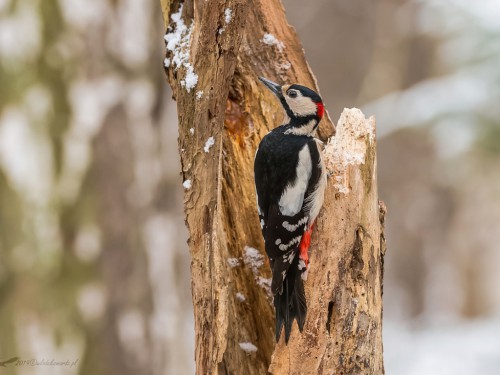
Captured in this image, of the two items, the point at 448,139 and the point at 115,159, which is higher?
the point at 448,139

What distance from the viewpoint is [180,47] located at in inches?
113

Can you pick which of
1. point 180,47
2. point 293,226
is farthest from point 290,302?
point 180,47

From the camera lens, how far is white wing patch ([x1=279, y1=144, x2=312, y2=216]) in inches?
117

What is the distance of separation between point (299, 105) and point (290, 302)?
0.85 m

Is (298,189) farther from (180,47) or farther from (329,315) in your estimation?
(180,47)

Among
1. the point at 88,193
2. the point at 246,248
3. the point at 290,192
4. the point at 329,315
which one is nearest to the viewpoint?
the point at 329,315

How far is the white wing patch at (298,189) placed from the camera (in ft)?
9.74

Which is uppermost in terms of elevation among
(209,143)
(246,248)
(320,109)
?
(320,109)

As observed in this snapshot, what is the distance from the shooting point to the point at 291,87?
3.17 m

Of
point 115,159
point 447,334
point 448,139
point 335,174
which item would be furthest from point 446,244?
point 335,174

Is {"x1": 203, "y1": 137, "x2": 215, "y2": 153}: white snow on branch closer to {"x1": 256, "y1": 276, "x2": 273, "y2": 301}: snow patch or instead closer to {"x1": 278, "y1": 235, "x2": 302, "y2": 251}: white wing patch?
{"x1": 278, "y1": 235, "x2": 302, "y2": 251}: white wing patch

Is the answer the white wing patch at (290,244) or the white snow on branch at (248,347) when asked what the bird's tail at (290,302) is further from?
the white snow on branch at (248,347)

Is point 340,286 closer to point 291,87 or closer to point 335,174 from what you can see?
point 335,174

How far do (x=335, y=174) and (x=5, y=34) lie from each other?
213 cm
